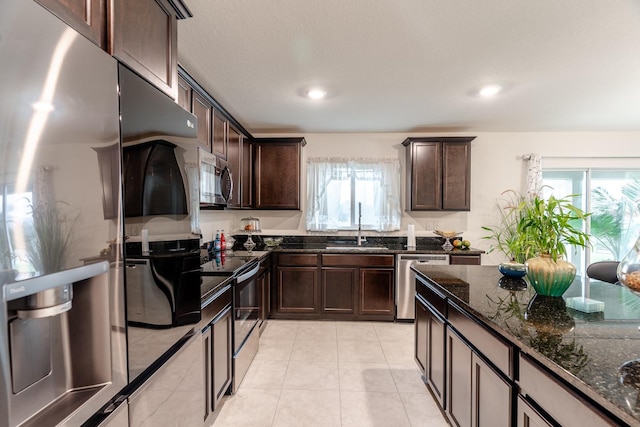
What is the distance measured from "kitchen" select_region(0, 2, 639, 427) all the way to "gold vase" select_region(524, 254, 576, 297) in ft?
8.94

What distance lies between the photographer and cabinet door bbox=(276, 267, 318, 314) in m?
3.77

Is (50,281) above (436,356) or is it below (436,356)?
above

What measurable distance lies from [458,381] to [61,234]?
191cm

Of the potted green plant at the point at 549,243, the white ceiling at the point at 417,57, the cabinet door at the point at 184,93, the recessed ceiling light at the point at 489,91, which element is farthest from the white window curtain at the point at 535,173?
the cabinet door at the point at 184,93

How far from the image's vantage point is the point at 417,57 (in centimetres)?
226

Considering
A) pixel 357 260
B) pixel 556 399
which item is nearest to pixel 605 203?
pixel 357 260

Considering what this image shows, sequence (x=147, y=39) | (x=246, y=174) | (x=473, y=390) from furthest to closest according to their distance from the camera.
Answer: (x=246, y=174), (x=473, y=390), (x=147, y=39)

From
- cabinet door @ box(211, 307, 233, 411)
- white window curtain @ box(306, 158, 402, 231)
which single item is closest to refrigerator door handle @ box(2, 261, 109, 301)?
cabinet door @ box(211, 307, 233, 411)

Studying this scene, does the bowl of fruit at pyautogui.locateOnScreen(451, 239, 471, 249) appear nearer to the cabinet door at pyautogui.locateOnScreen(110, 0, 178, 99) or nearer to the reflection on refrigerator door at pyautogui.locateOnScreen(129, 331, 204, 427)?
the reflection on refrigerator door at pyautogui.locateOnScreen(129, 331, 204, 427)

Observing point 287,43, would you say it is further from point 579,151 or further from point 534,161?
point 579,151

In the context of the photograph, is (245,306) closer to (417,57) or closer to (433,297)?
(433,297)

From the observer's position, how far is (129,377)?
94cm

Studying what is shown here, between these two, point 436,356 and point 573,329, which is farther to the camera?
point 436,356

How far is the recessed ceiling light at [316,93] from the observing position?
2863 millimetres
